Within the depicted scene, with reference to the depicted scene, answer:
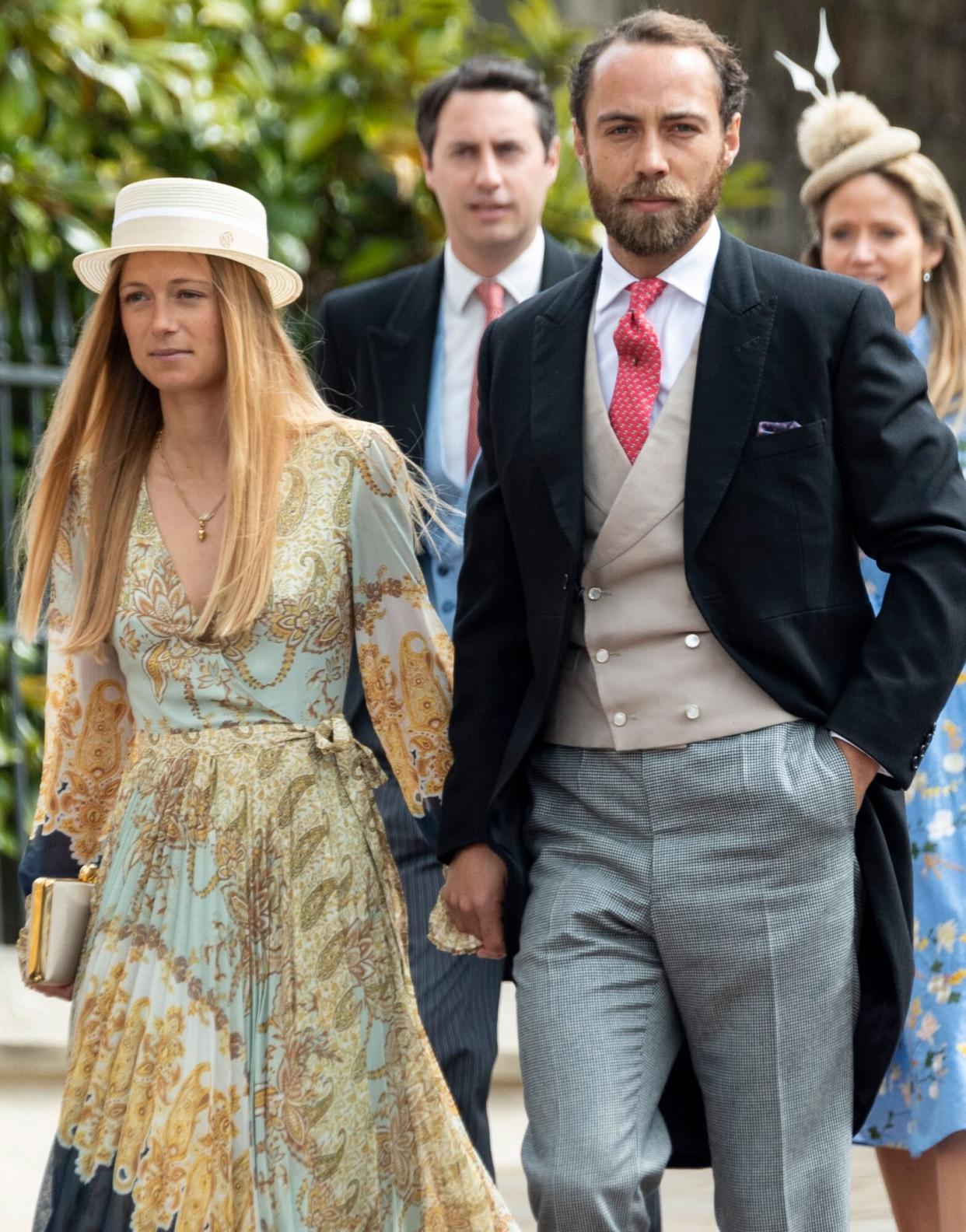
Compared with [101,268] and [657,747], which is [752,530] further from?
[101,268]

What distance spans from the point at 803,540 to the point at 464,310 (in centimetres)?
160

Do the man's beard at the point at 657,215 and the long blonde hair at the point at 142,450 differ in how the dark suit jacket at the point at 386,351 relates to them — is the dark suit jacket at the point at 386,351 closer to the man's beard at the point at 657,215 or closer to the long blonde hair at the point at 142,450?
the long blonde hair at the point at 142,450

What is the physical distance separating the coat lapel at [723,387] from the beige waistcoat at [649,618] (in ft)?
0.08

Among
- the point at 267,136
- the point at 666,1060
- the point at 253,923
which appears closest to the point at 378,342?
the point at 253,923

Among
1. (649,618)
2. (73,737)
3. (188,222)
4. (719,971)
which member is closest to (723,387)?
(649,618)

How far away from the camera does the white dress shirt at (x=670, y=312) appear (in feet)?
9.92

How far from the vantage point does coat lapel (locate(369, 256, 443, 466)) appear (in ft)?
13.8

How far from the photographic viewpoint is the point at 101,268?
3467 millimetres

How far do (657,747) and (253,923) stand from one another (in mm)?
680

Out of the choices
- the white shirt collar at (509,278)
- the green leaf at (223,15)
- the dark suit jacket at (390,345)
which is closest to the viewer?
the dark suit jacket at (390,345)

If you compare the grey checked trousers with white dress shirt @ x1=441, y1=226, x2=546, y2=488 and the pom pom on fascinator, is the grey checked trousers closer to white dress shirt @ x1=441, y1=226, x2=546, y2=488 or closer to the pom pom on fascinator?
white dress shirt @ x1=441, y1=226, x2=546, y2=488

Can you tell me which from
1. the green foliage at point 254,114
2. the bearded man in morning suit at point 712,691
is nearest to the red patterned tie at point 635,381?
the bearded man in morning suit at point 712,691

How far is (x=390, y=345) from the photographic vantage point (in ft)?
14.1

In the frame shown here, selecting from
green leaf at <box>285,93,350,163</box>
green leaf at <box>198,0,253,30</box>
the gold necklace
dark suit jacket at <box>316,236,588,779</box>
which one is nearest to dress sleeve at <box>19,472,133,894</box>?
the gold necklace
